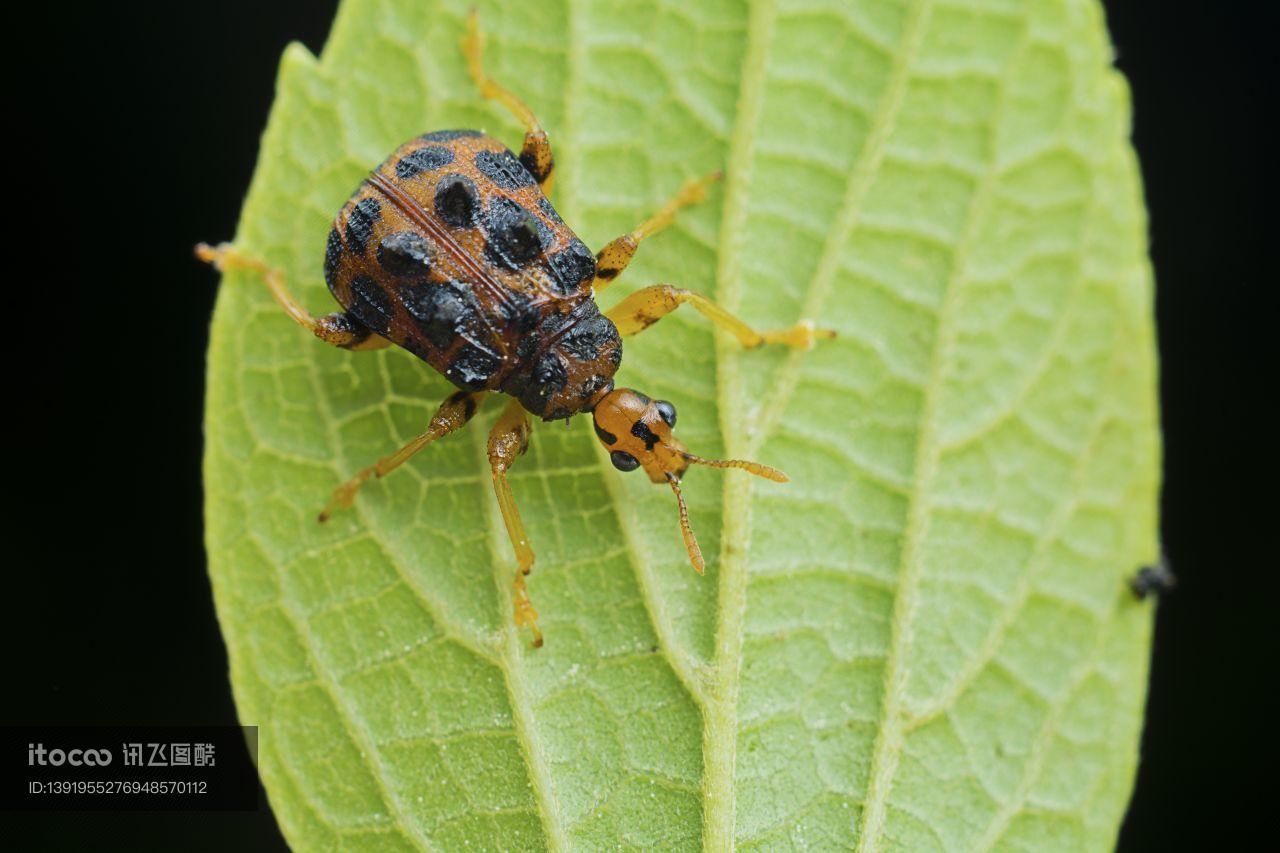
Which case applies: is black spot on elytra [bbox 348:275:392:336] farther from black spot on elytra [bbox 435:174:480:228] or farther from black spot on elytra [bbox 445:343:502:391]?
black spot on elytra [bbox 435:174:480:228]

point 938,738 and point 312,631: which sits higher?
point 312,631

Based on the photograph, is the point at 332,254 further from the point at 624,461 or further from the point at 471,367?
the point at 624,461

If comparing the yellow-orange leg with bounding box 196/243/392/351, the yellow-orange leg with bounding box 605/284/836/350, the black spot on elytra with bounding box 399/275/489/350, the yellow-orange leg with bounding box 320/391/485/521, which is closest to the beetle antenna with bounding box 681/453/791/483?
the yellow-orange leg with bounding box 605/284/836/350

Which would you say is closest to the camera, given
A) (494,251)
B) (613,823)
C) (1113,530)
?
(613,823)

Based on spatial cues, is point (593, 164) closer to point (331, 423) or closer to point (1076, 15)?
point (331, 423)

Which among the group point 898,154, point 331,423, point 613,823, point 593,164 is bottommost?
point 613,823

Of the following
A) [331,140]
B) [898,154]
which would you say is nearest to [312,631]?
[331,140]
